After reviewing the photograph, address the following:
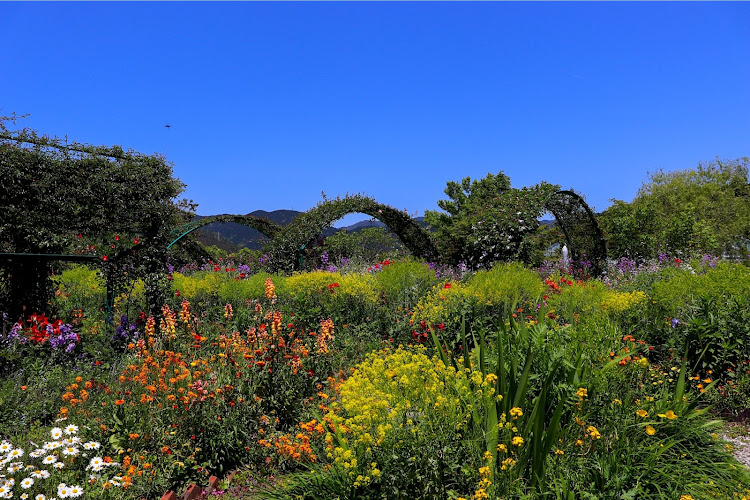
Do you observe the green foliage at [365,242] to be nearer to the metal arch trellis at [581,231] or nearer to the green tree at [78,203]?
the metal arch trellis at [581,231]

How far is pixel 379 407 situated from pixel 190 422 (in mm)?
1541

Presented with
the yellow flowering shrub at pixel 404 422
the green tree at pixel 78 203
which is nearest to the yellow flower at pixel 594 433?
the yellow flowering shrub at pixel 404 422

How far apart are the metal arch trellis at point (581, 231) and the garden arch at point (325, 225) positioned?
339cm

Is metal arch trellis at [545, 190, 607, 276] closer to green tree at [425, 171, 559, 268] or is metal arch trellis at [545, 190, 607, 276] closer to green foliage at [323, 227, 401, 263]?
green tree at [425, 171, 559, 268]

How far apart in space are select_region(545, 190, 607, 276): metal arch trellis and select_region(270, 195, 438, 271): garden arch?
134 inches

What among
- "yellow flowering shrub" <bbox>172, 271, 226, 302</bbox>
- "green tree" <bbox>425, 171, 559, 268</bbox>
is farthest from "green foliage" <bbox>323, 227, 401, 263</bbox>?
"yellow flowering shrub" <bbox>172, 271, 226, 302</bbox>

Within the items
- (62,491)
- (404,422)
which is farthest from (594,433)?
(62,491)

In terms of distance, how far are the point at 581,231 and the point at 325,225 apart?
694 centimetres

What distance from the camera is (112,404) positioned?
12.1ft

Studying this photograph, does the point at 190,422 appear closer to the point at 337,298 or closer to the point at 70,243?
the point at 337,298

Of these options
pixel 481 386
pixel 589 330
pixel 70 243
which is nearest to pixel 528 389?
pixel 481 386

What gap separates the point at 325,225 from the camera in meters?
9.81

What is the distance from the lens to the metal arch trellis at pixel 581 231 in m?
12.6

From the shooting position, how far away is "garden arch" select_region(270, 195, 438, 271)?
9398 mm
